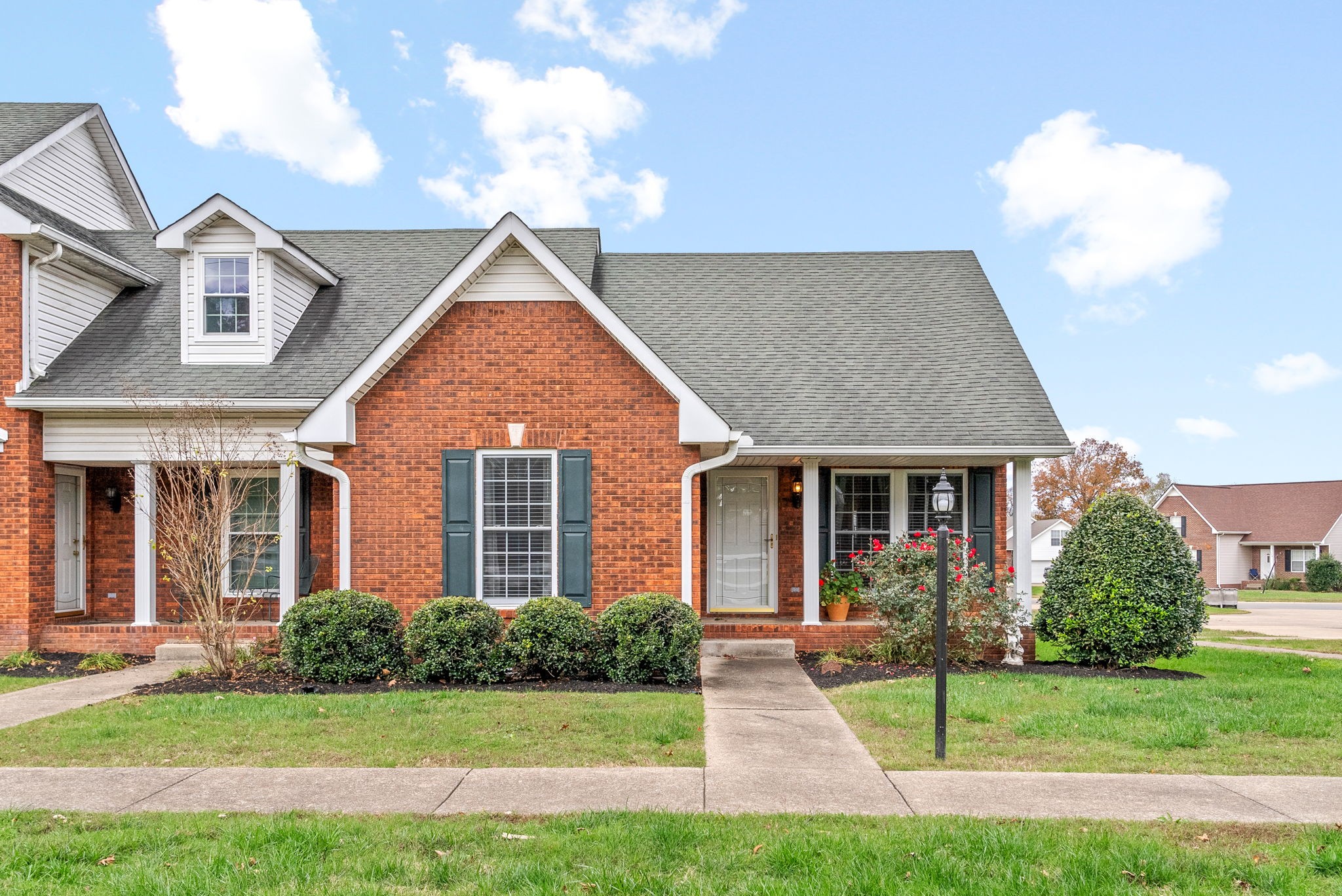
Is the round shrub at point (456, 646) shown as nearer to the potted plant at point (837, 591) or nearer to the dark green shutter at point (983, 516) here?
the potted plant at point (837, 591)

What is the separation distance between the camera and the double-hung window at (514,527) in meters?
11.5

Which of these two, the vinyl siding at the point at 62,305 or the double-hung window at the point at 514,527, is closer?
the double-hung window at the point at 514,527

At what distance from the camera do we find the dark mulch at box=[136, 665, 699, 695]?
385 inches

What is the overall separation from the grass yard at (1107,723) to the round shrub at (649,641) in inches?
65.6

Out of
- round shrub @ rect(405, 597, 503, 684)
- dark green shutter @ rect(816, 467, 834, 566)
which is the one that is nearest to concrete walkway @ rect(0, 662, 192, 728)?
round shrub @ rect(405, 597, 503, 684)

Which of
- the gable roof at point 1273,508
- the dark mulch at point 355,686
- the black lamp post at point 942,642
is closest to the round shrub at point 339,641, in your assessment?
the dark mulch at point 355,686

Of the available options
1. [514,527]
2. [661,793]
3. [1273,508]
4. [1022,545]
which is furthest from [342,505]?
[1273,508]

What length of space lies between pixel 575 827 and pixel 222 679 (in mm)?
6938

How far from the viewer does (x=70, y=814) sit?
5605mm

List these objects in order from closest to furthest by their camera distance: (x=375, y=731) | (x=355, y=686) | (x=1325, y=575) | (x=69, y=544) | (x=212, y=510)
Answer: (x=375, y=731)
(x=355, y=686)
(x=212, y=510)
(x=69, y=544)
(x=1325, y=575)

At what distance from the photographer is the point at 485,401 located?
37.7 feet

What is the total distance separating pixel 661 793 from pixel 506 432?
20.7ft

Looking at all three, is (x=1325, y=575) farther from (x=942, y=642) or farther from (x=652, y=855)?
(x=652, y=855)

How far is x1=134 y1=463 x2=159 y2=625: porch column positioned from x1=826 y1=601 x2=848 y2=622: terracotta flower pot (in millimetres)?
9944
